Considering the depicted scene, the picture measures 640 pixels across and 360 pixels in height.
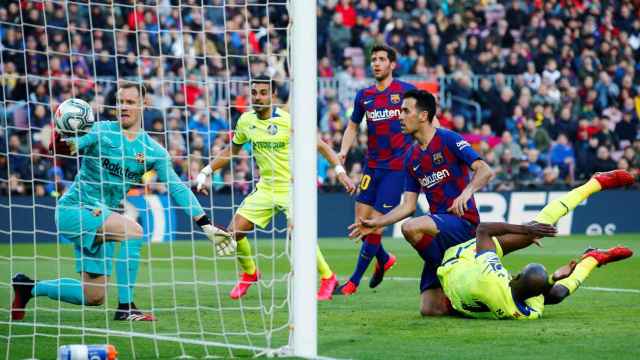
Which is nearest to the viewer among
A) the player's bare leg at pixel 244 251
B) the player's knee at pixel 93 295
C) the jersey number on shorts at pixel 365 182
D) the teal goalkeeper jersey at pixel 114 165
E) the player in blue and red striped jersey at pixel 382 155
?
the teal goalkeeper jersey at pixel 114 165

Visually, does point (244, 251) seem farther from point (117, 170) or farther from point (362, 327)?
point (362, 327)

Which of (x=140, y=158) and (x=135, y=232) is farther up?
(x=140, y=158)

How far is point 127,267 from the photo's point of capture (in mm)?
9250

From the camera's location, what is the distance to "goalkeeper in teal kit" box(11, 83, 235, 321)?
9.09 meters

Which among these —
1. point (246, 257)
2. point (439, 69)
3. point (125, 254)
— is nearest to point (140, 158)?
point (125, 254)

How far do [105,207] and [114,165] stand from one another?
1.18 ft

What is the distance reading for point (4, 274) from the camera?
47.3 feet

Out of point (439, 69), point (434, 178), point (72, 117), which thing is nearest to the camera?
point (72, 117)

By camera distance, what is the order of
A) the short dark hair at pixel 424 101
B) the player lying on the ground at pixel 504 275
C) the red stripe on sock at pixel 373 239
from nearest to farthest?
the player lying on the ground at pixel 504 275 → the short dark hair at pixel 424 101 → the red stripe on sock at pixel 373 239

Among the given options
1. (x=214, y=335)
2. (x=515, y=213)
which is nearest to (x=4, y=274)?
(x=214, y=335)

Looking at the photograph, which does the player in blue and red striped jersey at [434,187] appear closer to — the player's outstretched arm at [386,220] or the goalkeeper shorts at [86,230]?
the player's outstretched arm at [386,220]

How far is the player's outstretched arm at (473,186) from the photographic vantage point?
8.94m

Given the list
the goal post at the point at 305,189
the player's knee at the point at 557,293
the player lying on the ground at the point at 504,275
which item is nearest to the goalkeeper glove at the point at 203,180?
the player lying on the ground at the point at 504,275

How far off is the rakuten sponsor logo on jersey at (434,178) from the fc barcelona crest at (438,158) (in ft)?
0.25
